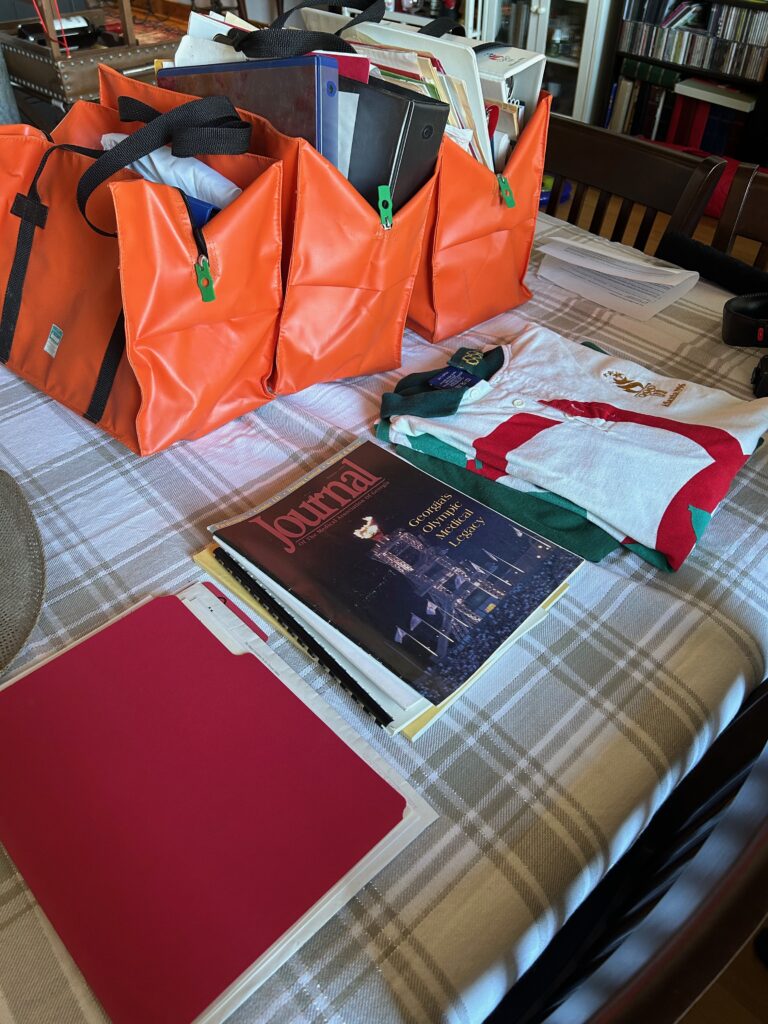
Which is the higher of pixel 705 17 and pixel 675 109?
pixel 705 17

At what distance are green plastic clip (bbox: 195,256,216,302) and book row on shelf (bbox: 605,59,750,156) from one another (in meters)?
2.75

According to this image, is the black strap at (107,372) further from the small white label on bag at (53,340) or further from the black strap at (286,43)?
the black strap at (286,43)

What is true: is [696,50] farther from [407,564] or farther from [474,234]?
[407,564]

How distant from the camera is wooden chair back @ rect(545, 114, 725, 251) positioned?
1141 millimetres

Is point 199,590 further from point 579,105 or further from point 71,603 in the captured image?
point 579,105

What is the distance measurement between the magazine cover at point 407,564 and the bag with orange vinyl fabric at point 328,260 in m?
0.21

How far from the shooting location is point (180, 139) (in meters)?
0.76

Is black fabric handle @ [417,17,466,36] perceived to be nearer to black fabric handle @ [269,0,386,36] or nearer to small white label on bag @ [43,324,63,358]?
black fabric handle @ [269,0,386,36]

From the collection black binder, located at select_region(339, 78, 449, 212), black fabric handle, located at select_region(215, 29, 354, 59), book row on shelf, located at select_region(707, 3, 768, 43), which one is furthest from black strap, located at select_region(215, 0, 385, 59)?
book row on shelf, located at select_region(707, 3, 768, 43)

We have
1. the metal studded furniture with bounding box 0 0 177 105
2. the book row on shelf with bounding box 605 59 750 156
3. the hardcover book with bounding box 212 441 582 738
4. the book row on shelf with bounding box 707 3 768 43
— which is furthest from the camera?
the book row on shelf with bounding box 605 59 750 156

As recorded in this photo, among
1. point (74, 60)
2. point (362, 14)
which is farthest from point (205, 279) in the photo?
point (74, 60)

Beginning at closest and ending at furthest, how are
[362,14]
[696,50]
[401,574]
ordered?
[401,574] < [362,14] < [696,50]

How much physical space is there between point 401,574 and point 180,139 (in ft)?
1.66

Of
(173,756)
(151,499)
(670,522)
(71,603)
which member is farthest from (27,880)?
(670,522)
